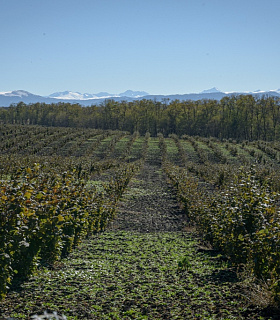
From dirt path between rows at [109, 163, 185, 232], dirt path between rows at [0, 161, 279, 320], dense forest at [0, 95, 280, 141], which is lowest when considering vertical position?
dirt path between rows at [109, 163, 185, 232]

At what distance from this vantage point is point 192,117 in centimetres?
10744

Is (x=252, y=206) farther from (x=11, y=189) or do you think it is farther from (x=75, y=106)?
(x=75, y=106)

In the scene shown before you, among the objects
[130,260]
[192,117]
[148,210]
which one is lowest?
[148,210]

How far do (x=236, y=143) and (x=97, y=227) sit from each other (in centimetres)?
5987

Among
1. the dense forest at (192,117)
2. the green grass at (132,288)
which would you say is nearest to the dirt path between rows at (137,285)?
the green grass at (132,288)

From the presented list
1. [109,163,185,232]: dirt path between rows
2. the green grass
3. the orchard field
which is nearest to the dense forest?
[109,163,185,232]: dirt path between rows

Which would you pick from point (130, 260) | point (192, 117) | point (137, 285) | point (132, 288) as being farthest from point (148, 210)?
point (192, 117)

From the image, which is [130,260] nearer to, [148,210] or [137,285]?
[137,285]

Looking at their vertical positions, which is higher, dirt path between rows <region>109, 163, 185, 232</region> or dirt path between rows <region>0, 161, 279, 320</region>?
dirt path between rows <region>0, 161, 279, 320</region>

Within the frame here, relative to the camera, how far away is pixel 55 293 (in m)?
6.89

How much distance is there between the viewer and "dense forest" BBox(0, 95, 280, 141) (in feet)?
→ 310

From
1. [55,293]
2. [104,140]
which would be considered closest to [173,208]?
[55,293]

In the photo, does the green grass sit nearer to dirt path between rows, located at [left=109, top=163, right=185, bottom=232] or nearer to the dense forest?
dirt path between rows, located at [left=109, top=163, right=185, bottom=232]

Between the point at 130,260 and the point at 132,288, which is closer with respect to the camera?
the point at 132,288
